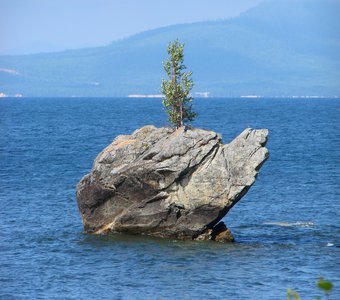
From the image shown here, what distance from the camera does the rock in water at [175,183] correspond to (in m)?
53.7

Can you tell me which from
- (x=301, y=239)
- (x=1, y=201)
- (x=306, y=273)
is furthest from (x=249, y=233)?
(x=1, y=201)

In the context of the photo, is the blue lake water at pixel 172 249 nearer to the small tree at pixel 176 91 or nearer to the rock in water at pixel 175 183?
the rock in water at pixel 175 183

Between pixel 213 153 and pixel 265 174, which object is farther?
pixel 265 174

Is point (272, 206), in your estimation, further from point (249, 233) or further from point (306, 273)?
point (306, 273)

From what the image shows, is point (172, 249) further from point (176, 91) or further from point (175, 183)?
point (176, 91)

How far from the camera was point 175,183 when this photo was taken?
5406cm

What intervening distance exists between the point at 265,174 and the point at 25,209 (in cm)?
3019

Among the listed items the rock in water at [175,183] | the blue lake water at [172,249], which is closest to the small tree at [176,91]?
the rock in water at [175,183]

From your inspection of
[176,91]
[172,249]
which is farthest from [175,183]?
[176,91]

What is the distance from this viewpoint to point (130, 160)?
56.7 m

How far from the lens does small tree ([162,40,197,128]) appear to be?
59312 mm

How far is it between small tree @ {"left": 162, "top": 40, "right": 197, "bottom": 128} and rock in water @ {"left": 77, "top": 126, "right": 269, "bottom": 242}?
274 centimetres

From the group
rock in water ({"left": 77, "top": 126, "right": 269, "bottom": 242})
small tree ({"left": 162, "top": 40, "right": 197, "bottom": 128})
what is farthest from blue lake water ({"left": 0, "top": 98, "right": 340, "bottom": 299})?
small tree ({"left": 162, "top": 40, "right": 197, "bottom": 128})

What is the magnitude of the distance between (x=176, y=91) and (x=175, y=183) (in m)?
8.13
